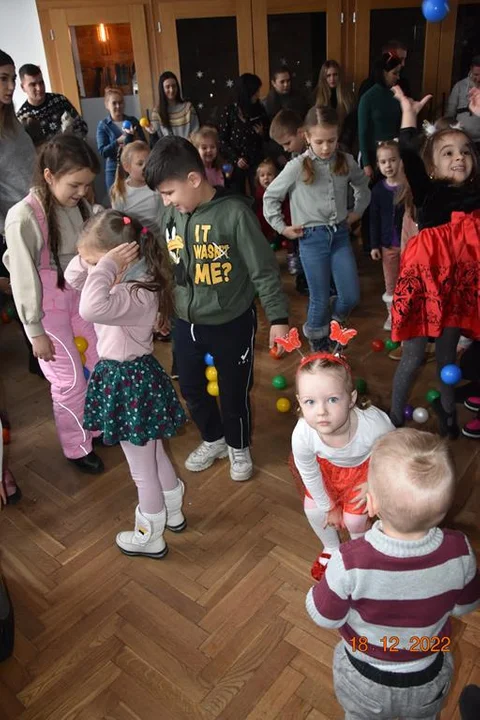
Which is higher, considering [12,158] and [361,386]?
[12,158]

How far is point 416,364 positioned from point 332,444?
98 cm

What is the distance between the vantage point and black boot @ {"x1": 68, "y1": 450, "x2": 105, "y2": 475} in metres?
2.77

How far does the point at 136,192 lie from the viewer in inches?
123

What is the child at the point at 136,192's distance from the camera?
3.09 metres

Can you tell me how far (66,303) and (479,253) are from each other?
1.70m

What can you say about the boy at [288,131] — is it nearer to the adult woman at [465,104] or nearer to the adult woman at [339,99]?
the adult woman at [465,104]

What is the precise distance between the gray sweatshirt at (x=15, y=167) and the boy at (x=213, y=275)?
119 cm

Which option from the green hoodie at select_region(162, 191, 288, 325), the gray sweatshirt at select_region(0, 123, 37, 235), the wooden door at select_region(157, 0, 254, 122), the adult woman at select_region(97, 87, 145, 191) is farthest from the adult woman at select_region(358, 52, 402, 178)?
the green hoodie at select_region(162, 191, 288, 325)

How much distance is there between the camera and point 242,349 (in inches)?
91.7

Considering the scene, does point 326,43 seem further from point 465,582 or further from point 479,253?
point 465,582

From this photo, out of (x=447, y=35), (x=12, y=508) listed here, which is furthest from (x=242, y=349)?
(x=447, y=35)

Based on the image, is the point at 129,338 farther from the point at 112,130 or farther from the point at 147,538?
the point at 112,130

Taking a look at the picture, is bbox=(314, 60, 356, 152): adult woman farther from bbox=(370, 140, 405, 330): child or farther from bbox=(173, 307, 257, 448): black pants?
bbox=(173, 307, 257, 448): black pants
